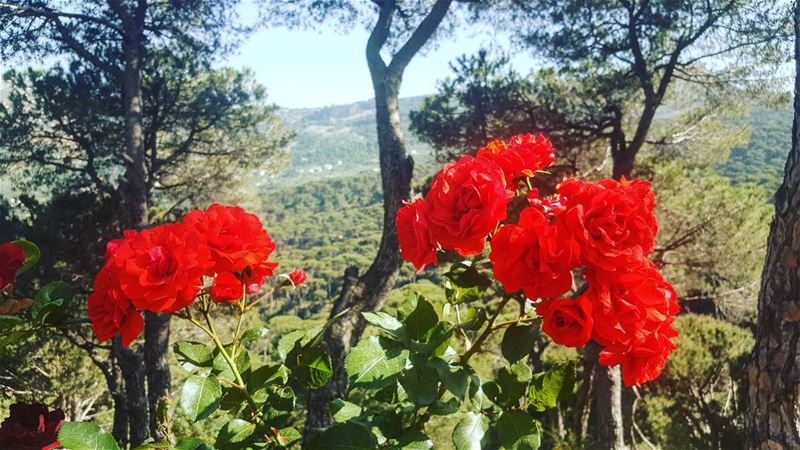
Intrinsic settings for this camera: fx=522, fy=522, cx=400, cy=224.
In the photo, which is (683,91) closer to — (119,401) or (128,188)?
(128,188)

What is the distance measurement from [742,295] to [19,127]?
10.6 m

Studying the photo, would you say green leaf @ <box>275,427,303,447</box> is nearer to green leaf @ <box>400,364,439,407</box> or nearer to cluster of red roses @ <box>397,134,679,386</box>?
green leaf @ <box>400,364,439,407</box>

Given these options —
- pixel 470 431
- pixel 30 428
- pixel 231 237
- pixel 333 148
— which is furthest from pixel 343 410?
pixel 333 148

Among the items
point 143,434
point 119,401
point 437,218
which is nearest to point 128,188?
point 143,434

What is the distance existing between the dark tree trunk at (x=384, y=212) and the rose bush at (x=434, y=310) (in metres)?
2.59

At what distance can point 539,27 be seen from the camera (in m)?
6.09

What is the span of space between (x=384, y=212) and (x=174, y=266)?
3.54 meters

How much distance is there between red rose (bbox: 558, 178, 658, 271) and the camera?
1.96 feet

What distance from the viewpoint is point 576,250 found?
1.97 feet

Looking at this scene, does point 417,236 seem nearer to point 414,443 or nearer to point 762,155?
point 414,443

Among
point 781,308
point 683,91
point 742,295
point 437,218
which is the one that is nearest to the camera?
point 437,218

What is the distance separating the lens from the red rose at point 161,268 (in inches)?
25.4

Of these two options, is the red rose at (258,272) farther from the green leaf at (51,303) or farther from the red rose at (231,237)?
the green leaf at (51,303)

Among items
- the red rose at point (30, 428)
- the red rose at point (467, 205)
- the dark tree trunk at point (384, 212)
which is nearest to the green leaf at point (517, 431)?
the red rose at point (467, 205)
